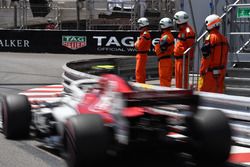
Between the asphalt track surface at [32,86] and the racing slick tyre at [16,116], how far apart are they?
0.13 metres

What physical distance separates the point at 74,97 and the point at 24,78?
9591mm

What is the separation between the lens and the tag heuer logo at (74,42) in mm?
25016

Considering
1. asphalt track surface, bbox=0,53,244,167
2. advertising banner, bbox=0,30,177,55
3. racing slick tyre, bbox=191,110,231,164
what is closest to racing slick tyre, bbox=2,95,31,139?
asphalt track surface, bbox=0,53,244,167

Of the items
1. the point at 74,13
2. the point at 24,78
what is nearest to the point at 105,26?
the point at 74,13

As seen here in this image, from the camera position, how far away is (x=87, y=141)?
221 inches

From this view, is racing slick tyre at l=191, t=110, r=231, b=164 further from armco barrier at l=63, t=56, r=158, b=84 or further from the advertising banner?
the advertising banner

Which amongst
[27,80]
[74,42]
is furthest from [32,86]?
[74,42]

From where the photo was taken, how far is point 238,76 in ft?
43.4

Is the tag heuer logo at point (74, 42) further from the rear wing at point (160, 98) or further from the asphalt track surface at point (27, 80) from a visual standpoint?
the rear wing at point (160, 98)

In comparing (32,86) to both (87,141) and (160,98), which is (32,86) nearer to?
(160,98)

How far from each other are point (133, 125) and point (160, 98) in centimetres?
42

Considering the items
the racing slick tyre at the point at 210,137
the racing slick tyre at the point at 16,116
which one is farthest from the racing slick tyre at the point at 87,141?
the racing slick tyre at the point at 16,116

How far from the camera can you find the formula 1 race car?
5.67 metres

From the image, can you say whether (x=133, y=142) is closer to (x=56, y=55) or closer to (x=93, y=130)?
(x=93, y=130)
